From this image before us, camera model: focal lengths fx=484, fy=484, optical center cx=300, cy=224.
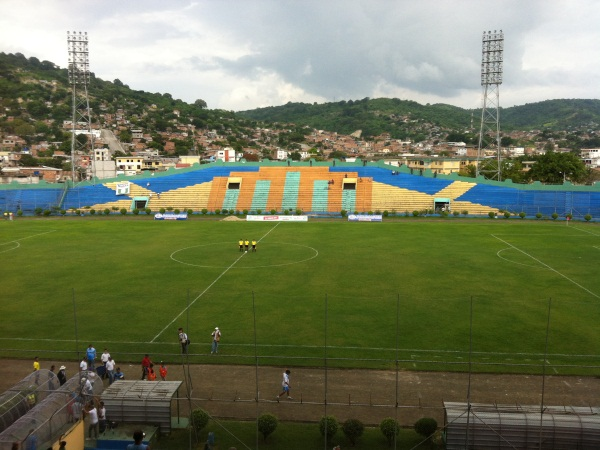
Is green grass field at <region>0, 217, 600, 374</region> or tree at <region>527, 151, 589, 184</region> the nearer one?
green grass field at <region>0, 217, 600, 374</region>

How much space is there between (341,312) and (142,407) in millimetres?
12576

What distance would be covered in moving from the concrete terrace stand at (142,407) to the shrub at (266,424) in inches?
105

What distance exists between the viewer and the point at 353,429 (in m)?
13.3

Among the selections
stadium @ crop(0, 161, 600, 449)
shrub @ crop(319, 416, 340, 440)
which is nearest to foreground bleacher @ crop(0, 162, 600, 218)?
stadium @ crop(0, 161, 600, 449)

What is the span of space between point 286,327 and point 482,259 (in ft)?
67.6

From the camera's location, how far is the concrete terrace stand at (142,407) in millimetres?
14016

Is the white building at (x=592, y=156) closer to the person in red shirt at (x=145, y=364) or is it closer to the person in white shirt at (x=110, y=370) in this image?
the person in red shirt at (x=145, y=364)

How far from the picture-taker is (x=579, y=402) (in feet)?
51.9

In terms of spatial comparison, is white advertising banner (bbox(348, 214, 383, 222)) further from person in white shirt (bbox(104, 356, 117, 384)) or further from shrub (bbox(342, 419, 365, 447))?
shrub (bbox(342, 419, 365, 447))

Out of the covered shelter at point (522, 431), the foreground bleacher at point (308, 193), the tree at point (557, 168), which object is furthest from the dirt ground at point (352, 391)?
the tree at point (557, 168)

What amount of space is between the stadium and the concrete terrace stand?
0.97 metres

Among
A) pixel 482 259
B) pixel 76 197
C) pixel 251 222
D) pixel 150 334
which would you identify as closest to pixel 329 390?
pixel 150 334

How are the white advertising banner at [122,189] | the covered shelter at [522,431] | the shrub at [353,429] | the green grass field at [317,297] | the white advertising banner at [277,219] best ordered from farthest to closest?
the white advertising banner at [122,189] < the white advertising banner at [277,219] < the green grass field at [317,297] < the shrub at [353,429] < the covered shelter at [522,431]

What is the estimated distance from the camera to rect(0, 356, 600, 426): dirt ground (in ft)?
50.3
